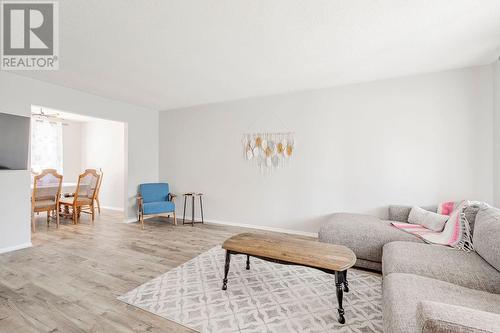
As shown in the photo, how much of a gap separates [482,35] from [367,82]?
4.31ft

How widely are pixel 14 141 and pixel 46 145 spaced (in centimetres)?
305

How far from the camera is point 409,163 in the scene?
10.4 ft

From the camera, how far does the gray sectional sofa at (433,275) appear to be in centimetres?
83

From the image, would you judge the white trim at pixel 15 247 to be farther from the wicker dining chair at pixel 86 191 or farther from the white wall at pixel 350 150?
the white wall at pixel 350 150

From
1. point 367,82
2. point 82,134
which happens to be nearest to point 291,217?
point 367,82

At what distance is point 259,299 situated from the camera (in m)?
2.00

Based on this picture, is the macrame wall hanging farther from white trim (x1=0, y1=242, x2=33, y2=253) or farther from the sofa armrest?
white trim (x1=0, y1=242, x2=33, y2=253)

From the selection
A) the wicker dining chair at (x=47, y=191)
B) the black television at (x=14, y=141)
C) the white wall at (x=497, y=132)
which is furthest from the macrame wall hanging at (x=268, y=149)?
the wicker dining chair at (x=47, y=191)

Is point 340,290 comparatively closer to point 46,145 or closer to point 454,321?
point 454,321

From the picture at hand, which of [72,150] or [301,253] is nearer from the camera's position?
[301,253]

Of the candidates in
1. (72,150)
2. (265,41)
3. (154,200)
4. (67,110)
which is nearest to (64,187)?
(72,150)

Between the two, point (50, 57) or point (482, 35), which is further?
point (50, 57)

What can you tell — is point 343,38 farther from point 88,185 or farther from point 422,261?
point 88,185

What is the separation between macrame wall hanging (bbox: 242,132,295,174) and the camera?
3912mm
